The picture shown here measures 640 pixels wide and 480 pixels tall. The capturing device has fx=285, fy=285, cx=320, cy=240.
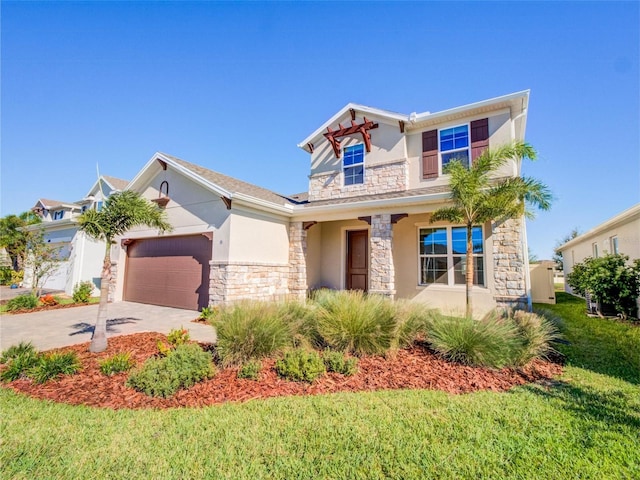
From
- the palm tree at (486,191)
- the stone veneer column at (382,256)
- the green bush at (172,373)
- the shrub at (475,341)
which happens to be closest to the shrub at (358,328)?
the shrub at (475,341)

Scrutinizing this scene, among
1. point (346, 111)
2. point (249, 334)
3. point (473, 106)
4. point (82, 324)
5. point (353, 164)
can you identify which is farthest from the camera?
point (346, 111)

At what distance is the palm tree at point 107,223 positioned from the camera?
5461 mm

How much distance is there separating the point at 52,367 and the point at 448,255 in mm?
10168

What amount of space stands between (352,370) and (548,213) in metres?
6.82

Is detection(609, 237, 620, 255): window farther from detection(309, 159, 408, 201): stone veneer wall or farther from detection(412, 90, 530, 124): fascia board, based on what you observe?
detection(309, 159, 408, 201): stone veneer wall

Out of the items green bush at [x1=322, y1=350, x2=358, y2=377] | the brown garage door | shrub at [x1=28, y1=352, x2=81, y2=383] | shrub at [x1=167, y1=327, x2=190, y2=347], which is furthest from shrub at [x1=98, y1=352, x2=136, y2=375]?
the brown garage door

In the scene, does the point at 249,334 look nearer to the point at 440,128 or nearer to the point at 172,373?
the point at 172,373

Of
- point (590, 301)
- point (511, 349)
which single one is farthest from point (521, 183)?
point (590, 301)

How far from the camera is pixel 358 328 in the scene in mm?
5008

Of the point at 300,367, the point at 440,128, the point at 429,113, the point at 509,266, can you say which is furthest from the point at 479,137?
the point at 300,367

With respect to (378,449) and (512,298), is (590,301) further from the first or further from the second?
(378,449)

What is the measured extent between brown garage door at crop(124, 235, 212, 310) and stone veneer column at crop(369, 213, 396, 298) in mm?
5720

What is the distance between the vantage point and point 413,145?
10617mm

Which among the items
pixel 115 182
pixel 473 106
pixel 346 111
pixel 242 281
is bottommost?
pixel 242 281
